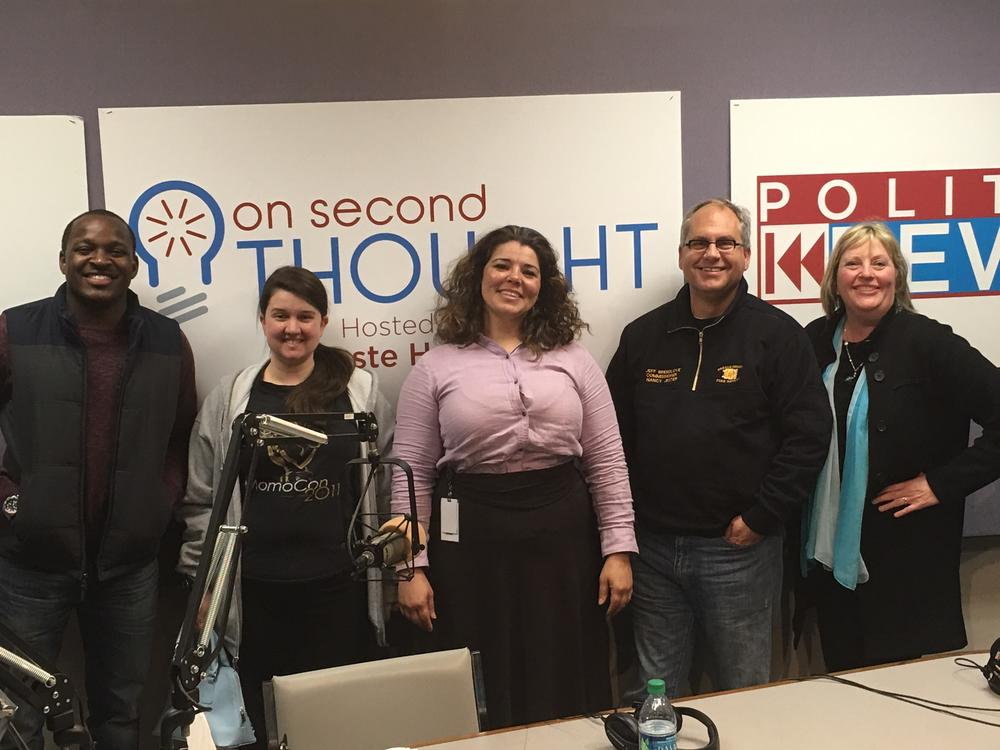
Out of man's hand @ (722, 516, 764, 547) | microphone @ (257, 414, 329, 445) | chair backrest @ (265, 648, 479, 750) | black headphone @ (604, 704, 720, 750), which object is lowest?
chair backrest @ (265, 648, 479, 750)

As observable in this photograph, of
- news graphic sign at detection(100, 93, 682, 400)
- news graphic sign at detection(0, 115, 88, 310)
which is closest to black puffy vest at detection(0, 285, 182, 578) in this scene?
news graphic sign at detection(0, 115, 88, 310)

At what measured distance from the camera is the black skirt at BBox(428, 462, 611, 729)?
2.24 m

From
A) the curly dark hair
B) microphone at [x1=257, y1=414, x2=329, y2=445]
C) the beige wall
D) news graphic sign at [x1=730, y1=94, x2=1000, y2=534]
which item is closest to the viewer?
microphone at [x1=257, y1=414, x2=329, y2=445]

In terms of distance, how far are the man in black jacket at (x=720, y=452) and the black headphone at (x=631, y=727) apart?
85 centimetres

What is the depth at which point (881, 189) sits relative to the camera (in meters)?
2.73

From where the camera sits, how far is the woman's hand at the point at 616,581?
232 cm

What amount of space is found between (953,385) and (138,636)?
2356 millimetres

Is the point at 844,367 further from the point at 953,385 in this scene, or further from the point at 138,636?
the point at 138,636

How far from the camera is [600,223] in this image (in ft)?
8.74

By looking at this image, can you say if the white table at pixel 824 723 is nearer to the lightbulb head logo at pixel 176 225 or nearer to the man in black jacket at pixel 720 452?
the man in black jacket at pixel 720 452

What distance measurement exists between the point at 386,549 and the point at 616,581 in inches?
43.8

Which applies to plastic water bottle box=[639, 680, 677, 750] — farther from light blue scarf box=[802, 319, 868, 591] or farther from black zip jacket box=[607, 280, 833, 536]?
light blue scarf box=[802, 319, 868, 591]

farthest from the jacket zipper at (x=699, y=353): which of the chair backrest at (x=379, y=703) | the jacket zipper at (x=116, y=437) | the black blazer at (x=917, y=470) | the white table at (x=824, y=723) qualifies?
the jacket zipper at (x=116, y=437)

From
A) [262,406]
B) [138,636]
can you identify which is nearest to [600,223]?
[262,406]
